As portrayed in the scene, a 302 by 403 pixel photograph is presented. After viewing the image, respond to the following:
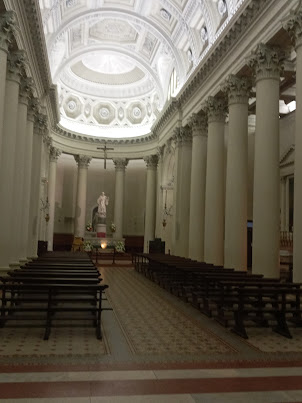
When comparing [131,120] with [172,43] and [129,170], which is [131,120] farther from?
[172,43]

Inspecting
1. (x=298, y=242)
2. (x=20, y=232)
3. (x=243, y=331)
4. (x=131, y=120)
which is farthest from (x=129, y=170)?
(x=243, y=331)

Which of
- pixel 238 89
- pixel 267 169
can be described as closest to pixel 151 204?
pixel 238 89

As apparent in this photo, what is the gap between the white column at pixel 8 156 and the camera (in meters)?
13.3

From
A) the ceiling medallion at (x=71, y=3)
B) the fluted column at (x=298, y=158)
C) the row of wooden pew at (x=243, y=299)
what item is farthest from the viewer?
the ceiling medallion at (x=71, y=3)

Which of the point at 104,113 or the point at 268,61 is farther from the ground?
the point at 104,113

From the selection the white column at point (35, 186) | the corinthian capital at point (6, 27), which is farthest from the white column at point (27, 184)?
the corinthian capital at point (6, 27)

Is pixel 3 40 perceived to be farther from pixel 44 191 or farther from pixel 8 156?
pixel 44 191

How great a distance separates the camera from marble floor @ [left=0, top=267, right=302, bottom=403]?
15.3 feet

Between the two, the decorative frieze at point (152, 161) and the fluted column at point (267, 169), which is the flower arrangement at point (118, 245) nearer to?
the decorative frieze at point (152, 161)

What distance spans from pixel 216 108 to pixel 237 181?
4757mm

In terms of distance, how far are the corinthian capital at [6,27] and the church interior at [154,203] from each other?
0.04m

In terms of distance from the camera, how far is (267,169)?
13.4 meters

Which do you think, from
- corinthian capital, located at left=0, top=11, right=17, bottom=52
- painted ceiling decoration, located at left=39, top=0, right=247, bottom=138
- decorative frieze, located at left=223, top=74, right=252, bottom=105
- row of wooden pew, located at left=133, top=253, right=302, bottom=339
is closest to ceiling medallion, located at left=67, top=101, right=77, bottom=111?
painted ceiling decoration, located at left=39, top=0, right=247, bottom=138

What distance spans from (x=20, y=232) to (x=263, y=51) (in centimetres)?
1104
